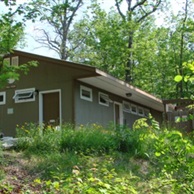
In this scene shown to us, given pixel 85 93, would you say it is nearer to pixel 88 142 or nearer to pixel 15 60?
pixel 15 60

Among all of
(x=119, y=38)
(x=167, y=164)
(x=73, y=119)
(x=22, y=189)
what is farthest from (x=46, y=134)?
(x=119, y=38)

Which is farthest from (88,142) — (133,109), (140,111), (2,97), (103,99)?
(140,111)

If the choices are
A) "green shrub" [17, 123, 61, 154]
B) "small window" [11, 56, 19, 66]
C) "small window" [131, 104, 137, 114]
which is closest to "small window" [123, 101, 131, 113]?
"small window" [131, 104, 137, 114]

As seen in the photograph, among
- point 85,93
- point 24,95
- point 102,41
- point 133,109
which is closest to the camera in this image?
point 85,93

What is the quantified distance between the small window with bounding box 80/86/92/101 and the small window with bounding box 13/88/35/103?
1980 millimetres

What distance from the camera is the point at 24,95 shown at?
1460cm

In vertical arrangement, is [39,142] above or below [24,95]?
below

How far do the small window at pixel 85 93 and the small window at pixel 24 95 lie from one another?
6.50ft

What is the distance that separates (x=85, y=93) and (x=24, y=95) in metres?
2.49

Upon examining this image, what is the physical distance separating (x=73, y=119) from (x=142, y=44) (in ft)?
55.4

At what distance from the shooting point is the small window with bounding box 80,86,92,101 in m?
13.9

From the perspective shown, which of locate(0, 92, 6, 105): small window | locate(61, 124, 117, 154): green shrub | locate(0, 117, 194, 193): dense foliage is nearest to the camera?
locate(0, 117, 194, 193): dense foliage

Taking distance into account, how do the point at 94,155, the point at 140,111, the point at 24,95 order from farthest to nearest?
the point at 140,111
the point at 24,95
the point at 94,155

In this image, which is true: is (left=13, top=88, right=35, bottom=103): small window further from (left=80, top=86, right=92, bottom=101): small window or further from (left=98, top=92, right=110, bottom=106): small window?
(left=98, top=92, right=110, bottom=106): small window
